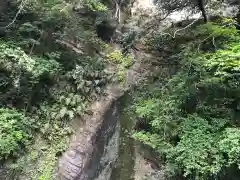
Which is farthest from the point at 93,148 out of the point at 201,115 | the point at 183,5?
the point at 183,5

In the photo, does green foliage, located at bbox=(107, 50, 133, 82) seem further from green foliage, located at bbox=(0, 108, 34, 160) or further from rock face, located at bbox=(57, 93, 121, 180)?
green foliage, located at bbox=(0, 108, 34, 160)

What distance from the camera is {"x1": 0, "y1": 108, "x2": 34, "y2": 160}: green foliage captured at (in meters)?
8.84

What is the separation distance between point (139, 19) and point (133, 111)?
19.9ft

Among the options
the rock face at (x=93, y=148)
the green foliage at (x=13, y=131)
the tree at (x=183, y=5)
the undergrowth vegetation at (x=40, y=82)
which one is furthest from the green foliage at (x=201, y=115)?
the green foliage at (x=13, y=131)

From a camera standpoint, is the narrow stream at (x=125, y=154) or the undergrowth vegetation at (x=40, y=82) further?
the undergrowth vegetation at (x=40, y=82)

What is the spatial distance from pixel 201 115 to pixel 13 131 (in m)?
5.05

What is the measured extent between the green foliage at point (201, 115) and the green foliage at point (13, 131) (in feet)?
10.8

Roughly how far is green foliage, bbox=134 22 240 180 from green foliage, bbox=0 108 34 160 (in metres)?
3.28

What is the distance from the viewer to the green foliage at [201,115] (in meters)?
7.16

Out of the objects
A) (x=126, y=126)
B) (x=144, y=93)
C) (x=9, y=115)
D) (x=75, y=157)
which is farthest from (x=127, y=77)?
(x=9, y=115)

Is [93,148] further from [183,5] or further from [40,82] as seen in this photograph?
[183,5]

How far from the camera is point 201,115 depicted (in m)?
8.12

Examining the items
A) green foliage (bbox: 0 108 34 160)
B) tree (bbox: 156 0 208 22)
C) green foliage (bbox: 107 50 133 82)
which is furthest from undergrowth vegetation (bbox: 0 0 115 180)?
tree (bbox: 156 0 208 22)

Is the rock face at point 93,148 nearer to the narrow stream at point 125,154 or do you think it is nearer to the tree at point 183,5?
the narrow stream at point 125,154
